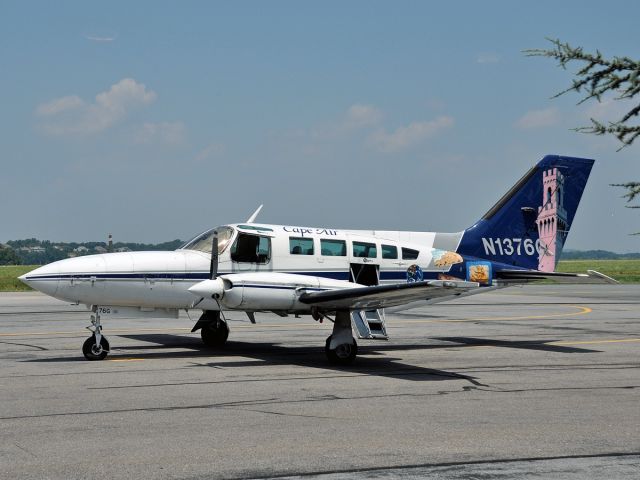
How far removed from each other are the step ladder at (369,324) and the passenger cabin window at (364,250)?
66.5 inches

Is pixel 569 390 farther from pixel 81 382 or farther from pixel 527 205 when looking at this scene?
pixel 527 205

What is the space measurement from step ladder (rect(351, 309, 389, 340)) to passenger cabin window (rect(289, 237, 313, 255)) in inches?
75.2

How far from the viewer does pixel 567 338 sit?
73.8 ft

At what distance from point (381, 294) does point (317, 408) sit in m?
4.44

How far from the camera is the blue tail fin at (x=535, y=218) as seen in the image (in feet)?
71.1

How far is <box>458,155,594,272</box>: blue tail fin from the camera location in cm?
2166

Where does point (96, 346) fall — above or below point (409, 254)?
below

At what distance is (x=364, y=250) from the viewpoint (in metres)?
19.4

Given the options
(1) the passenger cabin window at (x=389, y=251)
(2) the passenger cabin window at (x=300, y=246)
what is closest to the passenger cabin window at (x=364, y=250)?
(1) the passenger cabin window at (x=389, y=251)

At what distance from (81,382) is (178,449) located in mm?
5418

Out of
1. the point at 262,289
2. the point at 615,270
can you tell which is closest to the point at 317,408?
the point at 262,289

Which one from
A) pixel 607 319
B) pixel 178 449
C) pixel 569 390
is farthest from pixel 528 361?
pixel 607 319

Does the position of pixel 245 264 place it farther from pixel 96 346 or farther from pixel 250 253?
pixel 96 346

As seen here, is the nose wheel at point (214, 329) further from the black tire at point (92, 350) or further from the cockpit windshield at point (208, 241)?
the black tire at point (92, 350)
